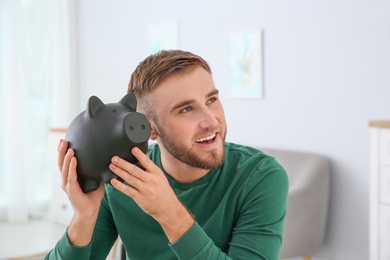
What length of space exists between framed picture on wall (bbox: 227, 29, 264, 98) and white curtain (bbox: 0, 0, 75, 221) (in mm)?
1920

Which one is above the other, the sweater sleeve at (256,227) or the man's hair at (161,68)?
the man's hair at (161,68)

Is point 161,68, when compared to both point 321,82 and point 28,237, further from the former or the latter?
point 28,237

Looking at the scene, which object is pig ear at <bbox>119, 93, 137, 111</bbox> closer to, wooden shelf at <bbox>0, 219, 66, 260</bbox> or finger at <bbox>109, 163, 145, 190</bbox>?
finger at <bbox>109, 163, 145, 190</bbox>

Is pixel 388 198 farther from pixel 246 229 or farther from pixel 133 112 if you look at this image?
pixel 133 112

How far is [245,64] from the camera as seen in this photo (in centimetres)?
385

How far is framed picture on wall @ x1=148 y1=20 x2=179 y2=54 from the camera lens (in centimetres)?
435

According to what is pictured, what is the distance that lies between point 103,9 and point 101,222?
3.87 m

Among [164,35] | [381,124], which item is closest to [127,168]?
[381,124]

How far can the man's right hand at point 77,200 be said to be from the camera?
1080 mm

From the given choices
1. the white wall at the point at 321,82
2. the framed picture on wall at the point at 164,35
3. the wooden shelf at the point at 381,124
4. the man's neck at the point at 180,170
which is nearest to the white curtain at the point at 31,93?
the framed picture on wall at the point at 164,35

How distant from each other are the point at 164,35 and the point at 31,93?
139 centimetres

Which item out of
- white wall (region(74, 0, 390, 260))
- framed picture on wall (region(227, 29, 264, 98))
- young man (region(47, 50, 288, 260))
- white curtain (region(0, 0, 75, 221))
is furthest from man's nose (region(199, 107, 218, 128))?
white curtain (region(0, 0, 75, 221))

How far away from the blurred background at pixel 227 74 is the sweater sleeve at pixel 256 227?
199cm

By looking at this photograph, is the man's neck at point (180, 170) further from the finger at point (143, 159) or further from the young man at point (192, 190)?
the finger at point (143, 159)
